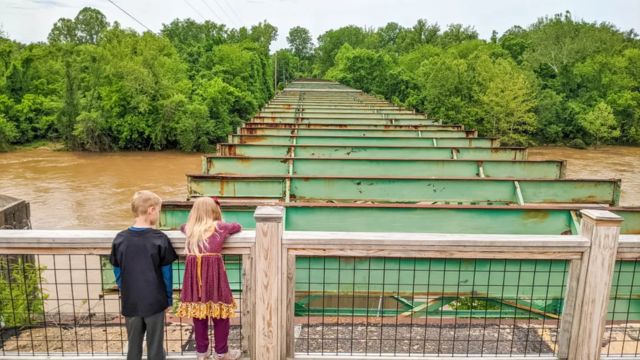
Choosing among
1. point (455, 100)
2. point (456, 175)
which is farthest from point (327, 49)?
point (456, 175)

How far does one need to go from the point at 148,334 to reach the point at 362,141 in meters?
10.6

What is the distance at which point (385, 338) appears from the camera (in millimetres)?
4258

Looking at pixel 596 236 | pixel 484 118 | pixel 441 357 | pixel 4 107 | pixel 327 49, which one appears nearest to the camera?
pixel 596 236

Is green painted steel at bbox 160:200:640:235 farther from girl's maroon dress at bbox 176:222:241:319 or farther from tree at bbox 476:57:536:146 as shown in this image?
tree at bbox 476:57:536:146

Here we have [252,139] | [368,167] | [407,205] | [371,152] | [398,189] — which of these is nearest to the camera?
[407,205]

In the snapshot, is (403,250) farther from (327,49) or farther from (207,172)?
(327,49)

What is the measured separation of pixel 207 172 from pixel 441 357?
26.3 feet

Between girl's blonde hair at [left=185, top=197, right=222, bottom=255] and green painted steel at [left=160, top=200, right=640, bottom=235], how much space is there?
433 cm

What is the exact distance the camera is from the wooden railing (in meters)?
3.41

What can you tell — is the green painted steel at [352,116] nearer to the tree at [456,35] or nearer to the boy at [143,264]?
the boy at [143,264]

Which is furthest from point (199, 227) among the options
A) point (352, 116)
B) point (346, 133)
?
point (352, 116)

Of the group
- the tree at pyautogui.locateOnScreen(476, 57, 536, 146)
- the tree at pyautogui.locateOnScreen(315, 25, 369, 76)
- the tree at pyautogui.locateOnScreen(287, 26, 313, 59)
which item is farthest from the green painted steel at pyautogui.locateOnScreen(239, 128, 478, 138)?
the tree at pyautogui.locateOnScreen(287, 26, 313, 59)

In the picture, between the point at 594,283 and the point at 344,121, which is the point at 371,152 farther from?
the point at 594,283

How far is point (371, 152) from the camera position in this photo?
41.8ft
